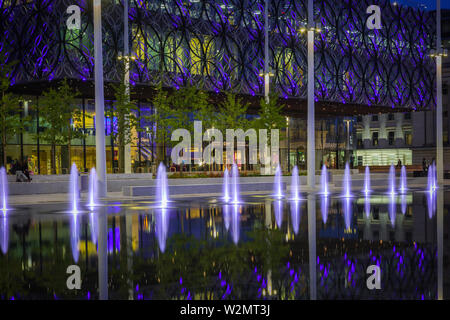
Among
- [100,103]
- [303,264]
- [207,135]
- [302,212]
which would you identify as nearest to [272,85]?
[207,135]

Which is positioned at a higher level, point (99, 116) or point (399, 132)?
A: point (399, 132)

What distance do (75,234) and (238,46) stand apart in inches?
1350

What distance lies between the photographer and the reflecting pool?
607cm

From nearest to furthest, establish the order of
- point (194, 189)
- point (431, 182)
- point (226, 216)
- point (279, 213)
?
point (226, 216) < point (279, 213) < point (194, 189) < point (431, 182)

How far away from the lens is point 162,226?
12328 millimetres

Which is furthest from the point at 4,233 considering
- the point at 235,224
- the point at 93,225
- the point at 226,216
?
the point at 226,216

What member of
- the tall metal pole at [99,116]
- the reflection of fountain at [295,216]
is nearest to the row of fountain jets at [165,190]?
the tall metal pole at [99,116]

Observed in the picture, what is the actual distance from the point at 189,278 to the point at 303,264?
71.2 inches

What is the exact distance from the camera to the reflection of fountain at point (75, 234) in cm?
868

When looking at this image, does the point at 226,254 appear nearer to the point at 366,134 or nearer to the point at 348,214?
the point at 348,214

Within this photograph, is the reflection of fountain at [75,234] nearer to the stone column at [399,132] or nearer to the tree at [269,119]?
the tree at [269,119]

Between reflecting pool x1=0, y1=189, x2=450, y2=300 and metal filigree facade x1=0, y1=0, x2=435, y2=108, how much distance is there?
2404 centimetres

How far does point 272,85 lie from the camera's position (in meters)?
40.9

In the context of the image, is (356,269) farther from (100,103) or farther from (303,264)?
(100,103)
